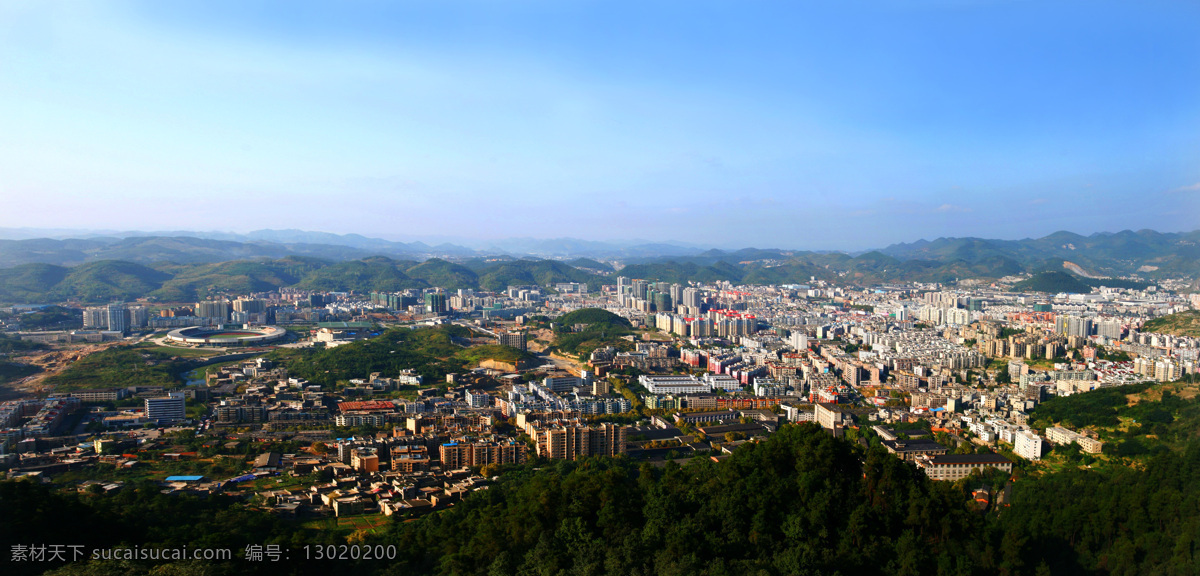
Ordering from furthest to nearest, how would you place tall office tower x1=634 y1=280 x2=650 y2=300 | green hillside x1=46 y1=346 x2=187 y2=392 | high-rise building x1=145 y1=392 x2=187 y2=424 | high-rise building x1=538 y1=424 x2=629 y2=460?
tall office tower x1=634 y1=280 x2=650 y2=300, green hillside x1=46 y1=346 x2=187 y2=392, high-rise building x1=145 y1=392 x2=187 y2=424, high-rise building x1=538 y1=424 x2=629 y2=460

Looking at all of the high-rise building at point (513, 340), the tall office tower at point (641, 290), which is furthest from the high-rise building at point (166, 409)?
the tall office tower at point (641, 290)

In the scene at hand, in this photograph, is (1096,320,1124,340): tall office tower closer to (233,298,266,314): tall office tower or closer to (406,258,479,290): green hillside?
(233,298,266,314): tall office tower

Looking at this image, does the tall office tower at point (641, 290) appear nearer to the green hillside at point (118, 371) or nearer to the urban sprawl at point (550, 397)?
the urban sprawl at point (550, 397)

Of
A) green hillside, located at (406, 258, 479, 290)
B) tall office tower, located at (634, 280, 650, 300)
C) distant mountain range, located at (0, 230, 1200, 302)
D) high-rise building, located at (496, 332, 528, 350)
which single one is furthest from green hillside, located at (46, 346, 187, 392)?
green hillside, located at (406, 258, 479, 290)

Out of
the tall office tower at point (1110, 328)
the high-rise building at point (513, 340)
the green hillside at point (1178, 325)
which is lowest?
the high-rise building at point (513, 340)

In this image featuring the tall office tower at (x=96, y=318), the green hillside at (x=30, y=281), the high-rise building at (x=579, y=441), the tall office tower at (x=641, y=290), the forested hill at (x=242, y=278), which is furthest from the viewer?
the tall office tower at (x=641, y=290)

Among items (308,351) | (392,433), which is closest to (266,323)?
(308,351)
